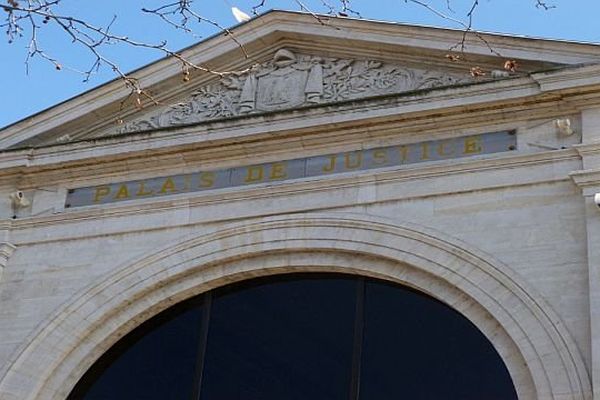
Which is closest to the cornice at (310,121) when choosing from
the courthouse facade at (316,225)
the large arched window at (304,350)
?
the courthouse facade at (316,225)

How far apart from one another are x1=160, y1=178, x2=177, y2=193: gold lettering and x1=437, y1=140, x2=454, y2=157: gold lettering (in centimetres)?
377

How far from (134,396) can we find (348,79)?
203 inches

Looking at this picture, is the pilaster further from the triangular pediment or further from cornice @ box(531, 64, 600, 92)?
the triangular pediment

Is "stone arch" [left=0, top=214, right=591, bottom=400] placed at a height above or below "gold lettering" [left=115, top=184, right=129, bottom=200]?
below

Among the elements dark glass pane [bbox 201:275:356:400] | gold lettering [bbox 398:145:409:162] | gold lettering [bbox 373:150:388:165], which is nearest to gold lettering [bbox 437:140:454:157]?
gold lettering [bbox 398:145:409:162]

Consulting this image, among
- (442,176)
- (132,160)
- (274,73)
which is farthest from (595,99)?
(132,160)

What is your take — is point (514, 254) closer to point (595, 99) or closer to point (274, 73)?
point (595, 99)

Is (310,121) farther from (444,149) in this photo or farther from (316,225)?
(444,149)

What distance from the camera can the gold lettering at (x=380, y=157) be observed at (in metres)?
18.7

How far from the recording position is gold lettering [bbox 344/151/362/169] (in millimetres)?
18811

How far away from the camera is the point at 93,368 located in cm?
1903

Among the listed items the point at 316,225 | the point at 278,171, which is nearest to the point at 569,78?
the point at 316,225

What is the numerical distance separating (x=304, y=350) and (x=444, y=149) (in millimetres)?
3127

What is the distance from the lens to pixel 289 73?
20.2m
